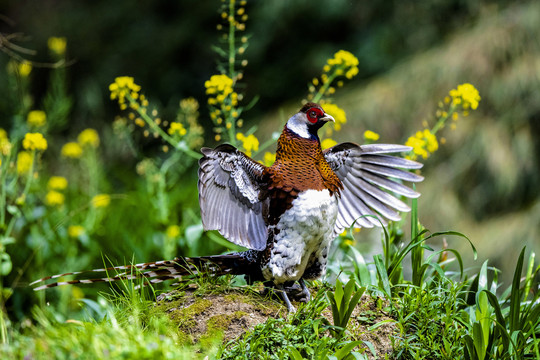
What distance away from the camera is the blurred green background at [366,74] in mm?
6098

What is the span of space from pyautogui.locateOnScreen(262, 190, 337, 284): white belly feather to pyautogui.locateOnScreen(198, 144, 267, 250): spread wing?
144mm

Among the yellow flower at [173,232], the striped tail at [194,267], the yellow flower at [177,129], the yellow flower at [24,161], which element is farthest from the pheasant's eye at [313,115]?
the yellow flower at [24,161]

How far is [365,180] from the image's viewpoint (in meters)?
3.16

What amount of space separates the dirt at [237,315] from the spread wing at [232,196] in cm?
25

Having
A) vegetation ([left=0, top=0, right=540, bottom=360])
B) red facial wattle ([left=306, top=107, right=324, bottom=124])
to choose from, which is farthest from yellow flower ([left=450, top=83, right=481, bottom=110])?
red facial wattle ([left=306, top=107, right=324, bottom=124])

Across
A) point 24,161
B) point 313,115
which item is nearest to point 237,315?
point 313,115

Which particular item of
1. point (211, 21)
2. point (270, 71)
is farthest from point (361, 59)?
point (211, 21)

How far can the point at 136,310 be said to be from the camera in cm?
261

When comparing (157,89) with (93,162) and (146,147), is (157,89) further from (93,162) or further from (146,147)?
(93,162)

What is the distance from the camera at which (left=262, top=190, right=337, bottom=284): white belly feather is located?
8.79ft

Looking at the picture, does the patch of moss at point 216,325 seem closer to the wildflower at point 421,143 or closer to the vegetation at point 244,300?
the vegetation at point 244,300

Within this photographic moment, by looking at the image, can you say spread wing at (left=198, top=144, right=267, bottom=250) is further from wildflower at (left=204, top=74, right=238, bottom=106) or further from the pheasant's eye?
wildflower at (left=204, top=74, right=238, bottom=106)

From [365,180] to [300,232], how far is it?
624 mm

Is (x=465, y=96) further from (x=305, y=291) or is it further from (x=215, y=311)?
(x=215, y=311)
